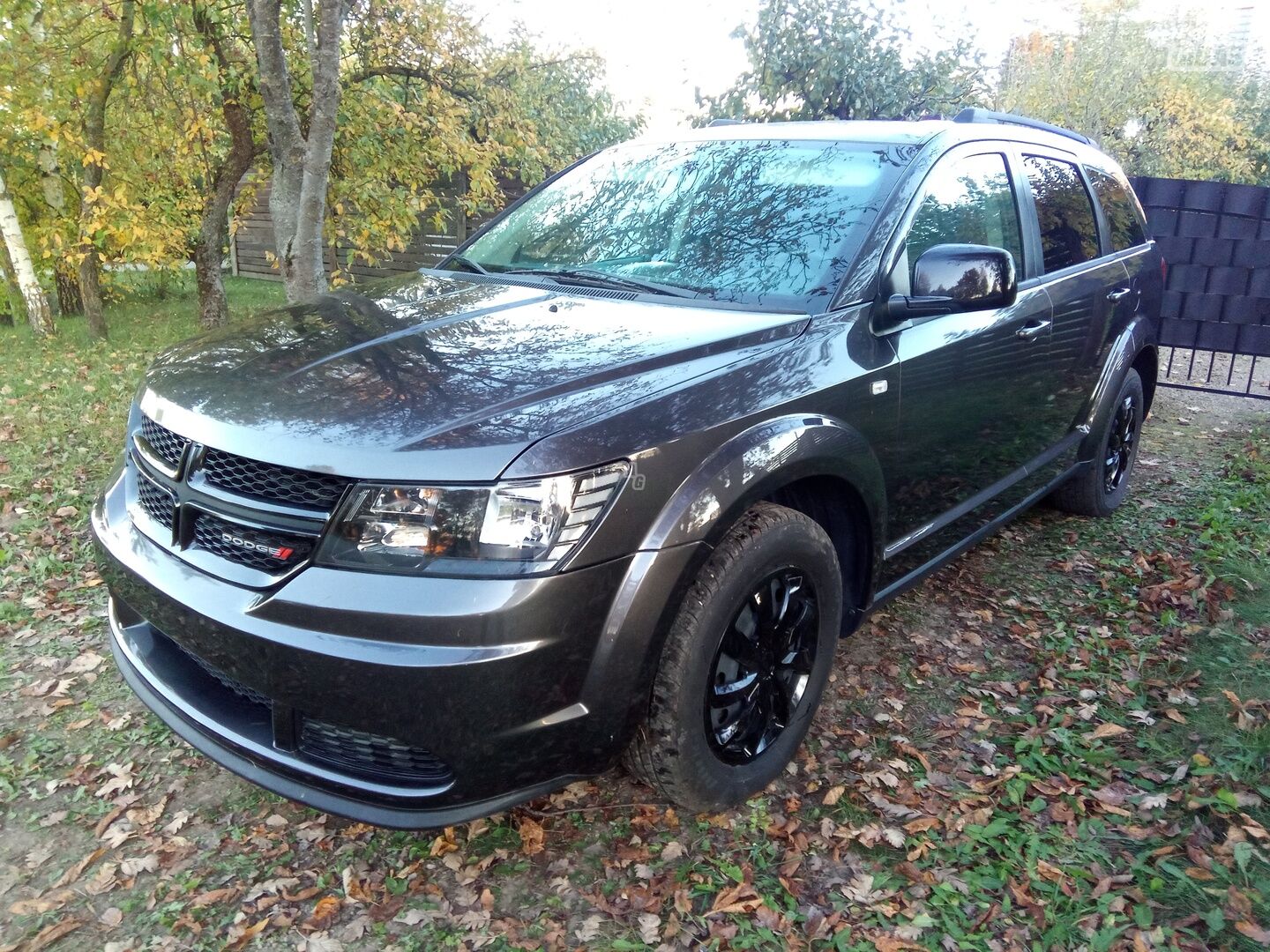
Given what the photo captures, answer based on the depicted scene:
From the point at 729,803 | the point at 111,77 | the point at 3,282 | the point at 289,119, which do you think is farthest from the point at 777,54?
the point at 3,282

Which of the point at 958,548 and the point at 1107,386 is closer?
the point at 958,548

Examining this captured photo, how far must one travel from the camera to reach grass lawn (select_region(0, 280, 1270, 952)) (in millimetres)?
2326

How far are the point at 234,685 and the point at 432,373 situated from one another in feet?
2.86

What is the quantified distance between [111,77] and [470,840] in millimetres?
9664

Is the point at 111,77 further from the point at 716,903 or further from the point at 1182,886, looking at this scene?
the point at 1182,886

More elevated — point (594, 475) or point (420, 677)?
point (594, 475)

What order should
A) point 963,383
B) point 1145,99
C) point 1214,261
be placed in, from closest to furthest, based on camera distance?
1. point 963,383
2. point 1214,261
3. point 1145,99

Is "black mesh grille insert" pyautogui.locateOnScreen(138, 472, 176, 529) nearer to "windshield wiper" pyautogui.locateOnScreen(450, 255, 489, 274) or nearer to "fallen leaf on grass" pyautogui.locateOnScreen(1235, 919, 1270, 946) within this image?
"windshield wiper" pyautogui.locateOnScreen(450, 255, 489, 274)

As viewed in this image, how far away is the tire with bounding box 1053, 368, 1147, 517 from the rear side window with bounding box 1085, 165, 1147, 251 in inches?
25.8

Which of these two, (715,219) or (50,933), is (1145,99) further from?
(50,933)

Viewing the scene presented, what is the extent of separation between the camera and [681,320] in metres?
2.67

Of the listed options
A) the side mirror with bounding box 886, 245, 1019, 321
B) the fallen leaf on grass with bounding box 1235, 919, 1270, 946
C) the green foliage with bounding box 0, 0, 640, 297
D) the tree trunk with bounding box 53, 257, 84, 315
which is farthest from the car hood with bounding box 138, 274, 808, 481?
the tree trunk with bounding box 53, 257, 84, 315

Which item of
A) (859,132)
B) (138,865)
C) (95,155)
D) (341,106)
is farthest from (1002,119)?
(95,155)

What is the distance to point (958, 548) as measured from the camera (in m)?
3.55
